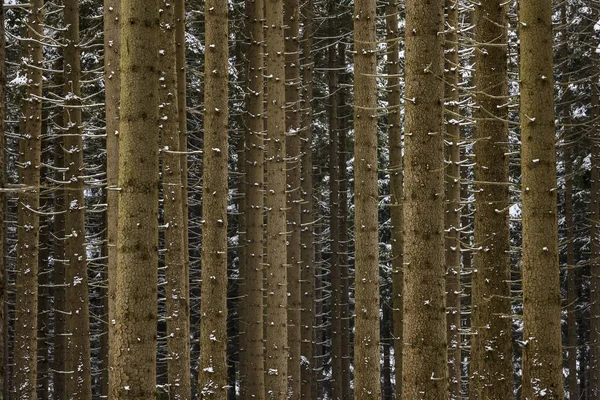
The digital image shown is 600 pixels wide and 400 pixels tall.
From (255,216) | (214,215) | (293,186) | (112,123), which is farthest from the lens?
(293,186)

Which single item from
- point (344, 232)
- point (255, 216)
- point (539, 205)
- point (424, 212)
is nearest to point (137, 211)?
point (424, 212)

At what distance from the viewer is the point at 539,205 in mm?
7484

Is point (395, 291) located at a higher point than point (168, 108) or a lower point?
lower

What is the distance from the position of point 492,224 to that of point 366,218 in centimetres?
286

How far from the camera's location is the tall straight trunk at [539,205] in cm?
741

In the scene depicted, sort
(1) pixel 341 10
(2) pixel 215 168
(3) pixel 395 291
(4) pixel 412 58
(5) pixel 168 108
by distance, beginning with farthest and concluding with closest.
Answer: (1) pixel 341 10, (3) pixel 395 291, (5) pixel 168 108, (2) pixel 215 168, (4) pixel 412 58

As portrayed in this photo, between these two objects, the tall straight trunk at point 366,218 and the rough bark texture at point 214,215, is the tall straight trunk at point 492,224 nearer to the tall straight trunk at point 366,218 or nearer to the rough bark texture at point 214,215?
the tall straight trunk at point 366,218

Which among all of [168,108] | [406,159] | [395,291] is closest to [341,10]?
[395,291]

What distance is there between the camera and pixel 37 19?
48.6 feet

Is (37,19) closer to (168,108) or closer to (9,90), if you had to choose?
(168,108)

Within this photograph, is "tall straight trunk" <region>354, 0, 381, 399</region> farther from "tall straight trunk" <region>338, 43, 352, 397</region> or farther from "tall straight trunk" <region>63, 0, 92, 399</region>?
"tall straight trunk" <region>338, 43, 352, 397</region>

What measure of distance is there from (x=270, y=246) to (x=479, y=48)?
6.81 m

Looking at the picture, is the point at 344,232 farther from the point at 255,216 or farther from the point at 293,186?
the point at 255,216

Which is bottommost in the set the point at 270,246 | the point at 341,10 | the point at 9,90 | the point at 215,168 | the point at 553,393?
the point at 553,393
